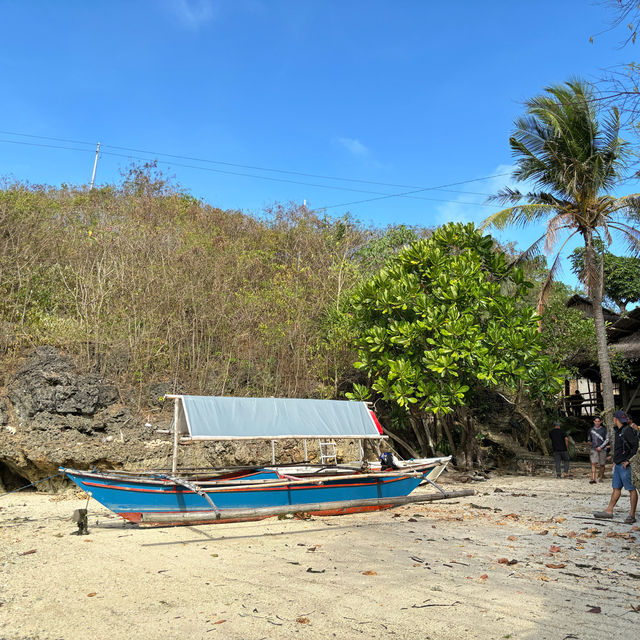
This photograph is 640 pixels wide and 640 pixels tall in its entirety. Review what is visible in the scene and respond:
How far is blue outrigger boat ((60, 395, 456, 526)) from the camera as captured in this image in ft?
25.1

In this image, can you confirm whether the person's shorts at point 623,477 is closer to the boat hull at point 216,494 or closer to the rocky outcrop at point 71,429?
the boat hull at point 216,494

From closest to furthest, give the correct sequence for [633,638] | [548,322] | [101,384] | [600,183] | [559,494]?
[633,638]
[559,494]
[101,384]
[600,183]
[548,322]

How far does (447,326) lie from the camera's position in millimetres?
12859

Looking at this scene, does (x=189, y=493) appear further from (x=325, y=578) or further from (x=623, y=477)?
(x=623, y=477)

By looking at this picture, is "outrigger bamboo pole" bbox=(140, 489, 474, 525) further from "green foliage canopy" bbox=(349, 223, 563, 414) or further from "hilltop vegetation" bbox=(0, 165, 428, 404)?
"hilltop vegetation" bbox=(0, 165, 428, 404)

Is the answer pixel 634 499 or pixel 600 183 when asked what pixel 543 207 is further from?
pixel 634 499

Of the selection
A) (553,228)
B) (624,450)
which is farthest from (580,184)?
(624,450)

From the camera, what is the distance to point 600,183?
1438cm

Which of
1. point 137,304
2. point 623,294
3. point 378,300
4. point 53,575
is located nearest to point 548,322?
point 378,300

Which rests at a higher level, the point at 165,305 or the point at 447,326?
the point at 165,305

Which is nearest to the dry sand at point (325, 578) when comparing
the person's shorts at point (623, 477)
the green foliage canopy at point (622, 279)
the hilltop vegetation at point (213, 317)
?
the person's shorts at point (623, 477)

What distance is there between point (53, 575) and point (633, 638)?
550 centimetres

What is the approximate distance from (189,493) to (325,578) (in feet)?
10.5

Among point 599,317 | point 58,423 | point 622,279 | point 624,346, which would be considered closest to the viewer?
point 58,423
